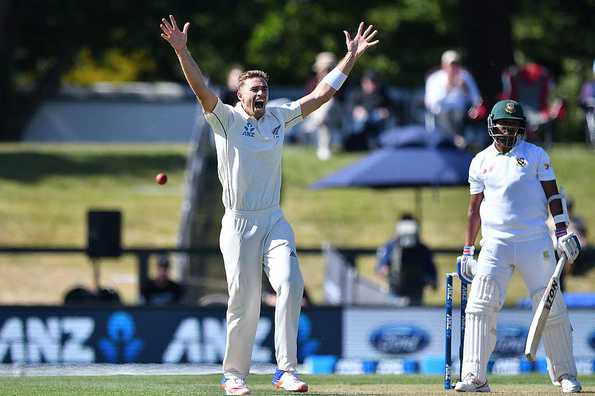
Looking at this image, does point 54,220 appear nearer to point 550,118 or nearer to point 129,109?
point 550,118

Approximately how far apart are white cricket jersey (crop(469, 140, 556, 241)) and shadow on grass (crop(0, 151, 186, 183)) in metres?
17.6

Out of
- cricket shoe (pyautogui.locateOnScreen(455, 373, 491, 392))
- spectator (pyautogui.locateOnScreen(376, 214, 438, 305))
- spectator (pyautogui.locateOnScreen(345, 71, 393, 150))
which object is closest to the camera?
cricket shoe (pyautogui.locateOnScreen(455, 373, 491, 392))

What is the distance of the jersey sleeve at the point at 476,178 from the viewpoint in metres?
Answer: 10.1

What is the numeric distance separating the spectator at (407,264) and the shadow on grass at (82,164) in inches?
415

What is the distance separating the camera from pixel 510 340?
50.3 feet

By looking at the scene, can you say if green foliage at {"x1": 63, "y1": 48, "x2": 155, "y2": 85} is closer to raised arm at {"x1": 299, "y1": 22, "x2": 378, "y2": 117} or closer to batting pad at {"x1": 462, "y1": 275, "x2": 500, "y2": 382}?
raised arm at {"x1": 299, "y1": 22, "x2": 378, "y2": 117}

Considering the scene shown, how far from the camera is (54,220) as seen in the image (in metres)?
24.3

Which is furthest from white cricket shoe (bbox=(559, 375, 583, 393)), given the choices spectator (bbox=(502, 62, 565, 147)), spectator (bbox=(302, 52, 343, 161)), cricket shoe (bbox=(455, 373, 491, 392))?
spectator (bbox=(302, 52, 343, 161))

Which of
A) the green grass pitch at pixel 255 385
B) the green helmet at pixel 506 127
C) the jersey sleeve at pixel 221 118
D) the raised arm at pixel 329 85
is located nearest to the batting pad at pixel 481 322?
the green grass pitch at pixel 255 385

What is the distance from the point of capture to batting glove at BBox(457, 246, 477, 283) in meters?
10.1

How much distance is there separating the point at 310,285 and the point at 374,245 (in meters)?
2.44

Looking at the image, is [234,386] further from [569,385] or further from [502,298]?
[569,385]

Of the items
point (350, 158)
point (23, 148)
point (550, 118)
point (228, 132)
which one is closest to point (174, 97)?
point (23, 148)

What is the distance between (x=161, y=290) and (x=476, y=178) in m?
6.81
